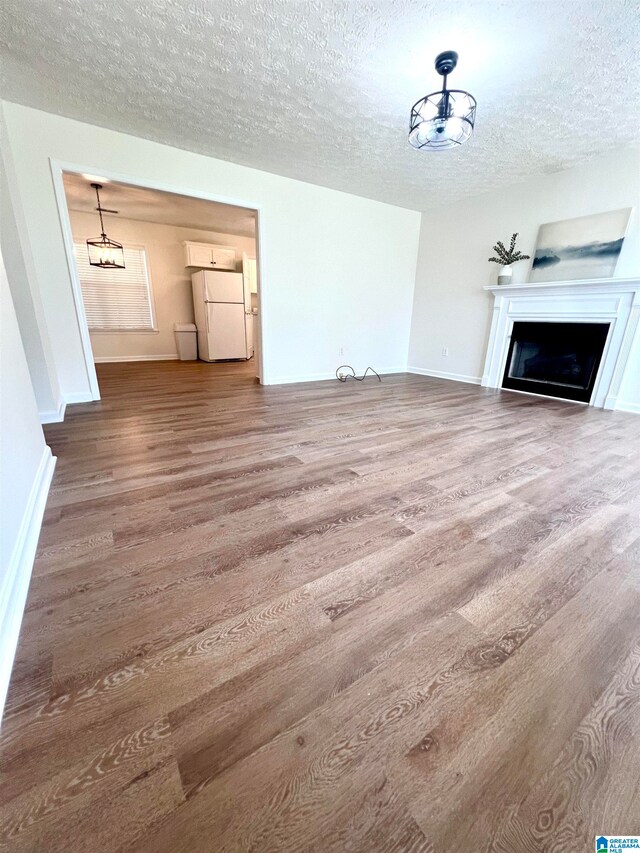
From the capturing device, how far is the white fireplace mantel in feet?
10.9

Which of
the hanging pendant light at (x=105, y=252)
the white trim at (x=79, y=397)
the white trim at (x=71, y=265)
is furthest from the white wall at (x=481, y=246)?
the hanging pendant light at (x=105, y=252)

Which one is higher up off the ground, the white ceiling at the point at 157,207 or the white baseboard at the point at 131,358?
the white ceiling at the point at 157,207

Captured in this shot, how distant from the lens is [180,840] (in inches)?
23.0

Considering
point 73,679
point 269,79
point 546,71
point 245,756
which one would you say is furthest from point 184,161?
point 245,756

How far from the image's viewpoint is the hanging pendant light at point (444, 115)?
2016mm

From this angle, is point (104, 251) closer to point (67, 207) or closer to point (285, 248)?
point (67, 207)

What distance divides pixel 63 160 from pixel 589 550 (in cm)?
458

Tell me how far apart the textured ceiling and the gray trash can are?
11.9 feet

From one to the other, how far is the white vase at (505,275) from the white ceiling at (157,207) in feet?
10.2

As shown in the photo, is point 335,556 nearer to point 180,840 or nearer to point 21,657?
point 180,840

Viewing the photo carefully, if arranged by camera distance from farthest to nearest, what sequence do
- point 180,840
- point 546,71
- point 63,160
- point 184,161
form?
point 184,161
point 63,160
point 546,71
point 180,840

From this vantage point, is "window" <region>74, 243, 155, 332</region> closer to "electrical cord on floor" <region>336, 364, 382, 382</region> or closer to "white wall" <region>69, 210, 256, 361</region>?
"white wall" <region>69, 210, 256, 361</region>

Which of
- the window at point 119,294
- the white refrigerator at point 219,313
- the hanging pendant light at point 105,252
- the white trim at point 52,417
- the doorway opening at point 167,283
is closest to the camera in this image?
the white trim at point 52,417

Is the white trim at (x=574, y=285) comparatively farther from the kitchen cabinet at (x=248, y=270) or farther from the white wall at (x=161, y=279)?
the white wall at (x=161, y=279)
